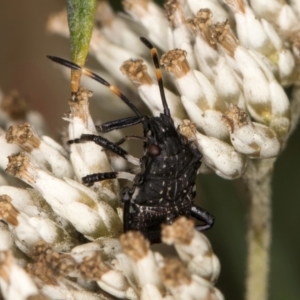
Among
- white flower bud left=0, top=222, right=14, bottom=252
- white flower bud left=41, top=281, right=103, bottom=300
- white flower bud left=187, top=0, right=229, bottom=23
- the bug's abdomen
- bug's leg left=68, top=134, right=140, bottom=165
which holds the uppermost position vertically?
white flower bud left=187, top=0, right=229, bottom=23

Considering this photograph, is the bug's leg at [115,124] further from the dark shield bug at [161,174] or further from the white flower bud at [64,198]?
the white flower bud at [64,198]

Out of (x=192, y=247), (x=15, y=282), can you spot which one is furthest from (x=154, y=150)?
(x=15, y=282)

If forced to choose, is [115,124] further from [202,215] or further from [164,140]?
[202,215]

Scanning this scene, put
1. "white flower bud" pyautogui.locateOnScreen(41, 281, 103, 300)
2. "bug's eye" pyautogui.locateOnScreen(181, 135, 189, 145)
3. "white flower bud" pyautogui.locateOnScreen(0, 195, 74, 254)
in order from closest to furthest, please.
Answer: "white flower bud" pyautogui.locateOnScreen(41, 281, 103, 300)
"white flower bud" pyautogui.locateOnScreen(0, 195, 74, 254)
"bug's eye" pyautogui.locateOnScreen(181, 135, 189, 145)

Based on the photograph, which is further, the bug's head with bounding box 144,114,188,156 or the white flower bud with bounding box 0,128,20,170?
the white flower bud with bounding box 0,128,20,170

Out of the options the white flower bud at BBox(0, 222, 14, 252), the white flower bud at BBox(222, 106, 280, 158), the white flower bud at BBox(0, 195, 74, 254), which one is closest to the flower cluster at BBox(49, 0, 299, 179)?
the white flower bud at BBox(222, 106, 280, 158)

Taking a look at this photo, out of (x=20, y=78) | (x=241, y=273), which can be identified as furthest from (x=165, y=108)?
(x=20, y=78)

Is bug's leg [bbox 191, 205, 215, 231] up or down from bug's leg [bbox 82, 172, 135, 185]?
down

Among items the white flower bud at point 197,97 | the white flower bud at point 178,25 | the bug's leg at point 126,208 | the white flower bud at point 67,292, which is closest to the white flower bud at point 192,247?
the bug's leg at point 126,208

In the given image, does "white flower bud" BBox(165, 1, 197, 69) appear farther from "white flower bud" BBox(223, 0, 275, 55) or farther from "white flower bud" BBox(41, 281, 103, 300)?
"white flower bud" BBox(41, 281, 103, 300)
